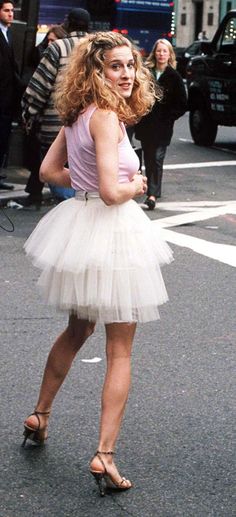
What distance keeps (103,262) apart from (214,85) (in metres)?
16.2

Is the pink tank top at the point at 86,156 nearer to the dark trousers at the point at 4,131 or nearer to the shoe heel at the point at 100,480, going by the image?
the shoe heel at the point at 100,480

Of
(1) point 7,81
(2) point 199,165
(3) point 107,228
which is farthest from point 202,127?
(3) point 107,228

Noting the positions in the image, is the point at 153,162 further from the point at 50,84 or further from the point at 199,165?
the point at 199,165

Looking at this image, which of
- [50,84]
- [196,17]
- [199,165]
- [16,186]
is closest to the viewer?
[50,84]

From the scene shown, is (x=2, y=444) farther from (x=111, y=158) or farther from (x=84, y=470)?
(x=111, y=158)

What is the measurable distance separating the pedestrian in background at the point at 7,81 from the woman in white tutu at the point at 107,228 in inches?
348

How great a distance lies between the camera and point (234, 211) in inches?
551

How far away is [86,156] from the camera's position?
518cm

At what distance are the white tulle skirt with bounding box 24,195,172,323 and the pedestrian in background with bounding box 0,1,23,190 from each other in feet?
29.1

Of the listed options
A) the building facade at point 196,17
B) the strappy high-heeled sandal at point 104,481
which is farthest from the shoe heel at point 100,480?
the building facade at point 196,17

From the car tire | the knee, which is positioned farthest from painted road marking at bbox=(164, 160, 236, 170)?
the knee

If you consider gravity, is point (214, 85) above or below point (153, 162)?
below

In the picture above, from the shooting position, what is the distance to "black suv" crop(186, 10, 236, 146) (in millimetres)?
20547

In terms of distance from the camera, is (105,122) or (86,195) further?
(86,195)
